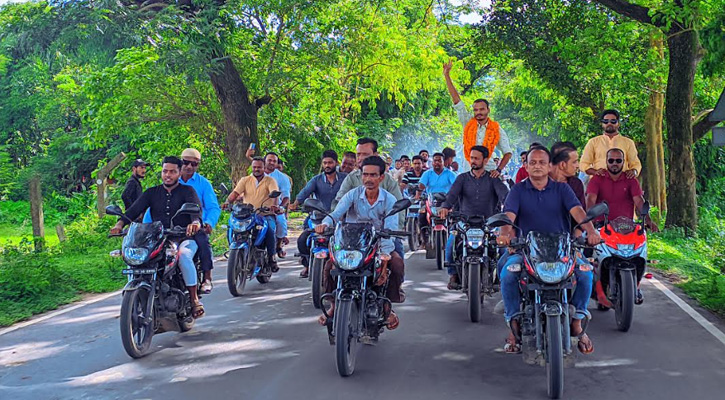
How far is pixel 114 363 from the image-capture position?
20.6 ft

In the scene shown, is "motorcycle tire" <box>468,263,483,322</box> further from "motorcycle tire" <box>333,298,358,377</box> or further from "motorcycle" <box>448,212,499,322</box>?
"motorcycle tire" <box>333,298,358,377</box>

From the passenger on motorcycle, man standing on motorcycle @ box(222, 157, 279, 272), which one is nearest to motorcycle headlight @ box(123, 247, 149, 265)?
man standing on motorcycle @ box(222, 157, 279, 272)

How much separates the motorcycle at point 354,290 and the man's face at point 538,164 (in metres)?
1.06

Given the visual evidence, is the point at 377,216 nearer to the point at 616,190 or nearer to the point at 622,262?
the point at 622,262

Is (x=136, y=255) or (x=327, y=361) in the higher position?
(x=136, y=255)

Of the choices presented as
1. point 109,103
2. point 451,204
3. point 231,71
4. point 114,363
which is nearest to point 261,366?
point 114,363

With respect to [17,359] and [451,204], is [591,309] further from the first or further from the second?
[17,359]

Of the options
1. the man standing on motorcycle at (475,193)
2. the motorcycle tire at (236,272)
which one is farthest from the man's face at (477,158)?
the motorcycle tire at (236,272)

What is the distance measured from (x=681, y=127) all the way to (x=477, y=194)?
32.3 ft

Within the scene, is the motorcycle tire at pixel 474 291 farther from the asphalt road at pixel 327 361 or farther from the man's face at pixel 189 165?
the man's face at pixel 189 165

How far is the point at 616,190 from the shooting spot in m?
8.22

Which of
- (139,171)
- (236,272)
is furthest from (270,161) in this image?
(236,272)

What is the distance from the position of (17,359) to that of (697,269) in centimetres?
1022

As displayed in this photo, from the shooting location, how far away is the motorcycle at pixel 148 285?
250 inches
